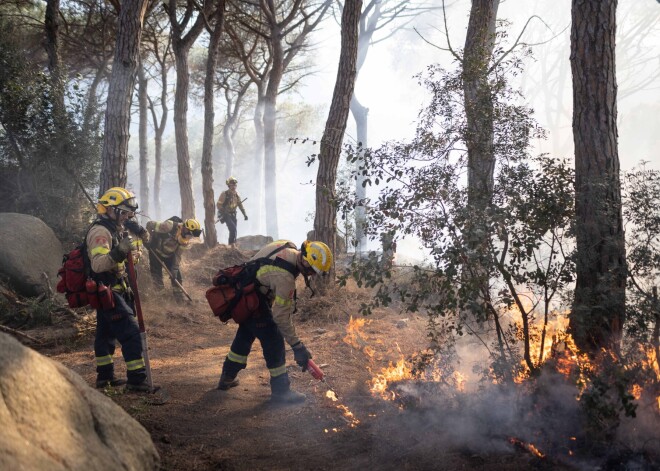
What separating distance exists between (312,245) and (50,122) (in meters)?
8.36

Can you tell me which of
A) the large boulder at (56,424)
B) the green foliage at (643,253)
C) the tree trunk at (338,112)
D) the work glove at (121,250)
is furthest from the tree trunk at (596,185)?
the tree trunk at (338,112)

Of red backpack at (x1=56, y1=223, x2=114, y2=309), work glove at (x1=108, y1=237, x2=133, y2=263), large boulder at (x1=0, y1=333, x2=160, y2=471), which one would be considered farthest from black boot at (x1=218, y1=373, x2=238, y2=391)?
large boulder at (x1=0, y1=333, x2=160, y2=471)

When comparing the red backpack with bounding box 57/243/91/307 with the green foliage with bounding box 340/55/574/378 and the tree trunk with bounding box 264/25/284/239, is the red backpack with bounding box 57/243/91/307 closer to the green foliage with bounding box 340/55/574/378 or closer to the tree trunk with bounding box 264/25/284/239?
the green foliage with bounding box 340/55/574/378

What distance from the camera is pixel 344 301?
9172mm

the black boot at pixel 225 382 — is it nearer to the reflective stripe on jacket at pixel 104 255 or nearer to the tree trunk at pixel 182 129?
→ the reflective stripe on jacket at pixel 104 255

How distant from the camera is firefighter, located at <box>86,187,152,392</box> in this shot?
193 inches

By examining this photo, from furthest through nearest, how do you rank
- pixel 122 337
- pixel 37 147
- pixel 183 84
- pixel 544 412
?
pixel 183 84
pixel 37 147
pixel 122 337
pixel 544 412

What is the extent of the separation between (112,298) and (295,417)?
2.09 m

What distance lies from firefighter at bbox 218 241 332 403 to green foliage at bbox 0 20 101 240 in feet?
21.5

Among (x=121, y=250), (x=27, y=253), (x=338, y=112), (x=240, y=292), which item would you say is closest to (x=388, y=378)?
(x=240, y=292)

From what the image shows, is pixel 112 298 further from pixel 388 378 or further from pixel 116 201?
pixel 388 378

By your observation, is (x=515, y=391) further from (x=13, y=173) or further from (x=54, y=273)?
(x=13, y=173)

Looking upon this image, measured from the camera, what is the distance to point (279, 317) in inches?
191

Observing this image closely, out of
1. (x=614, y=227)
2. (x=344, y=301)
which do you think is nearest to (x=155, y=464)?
(x=614, y=227)
